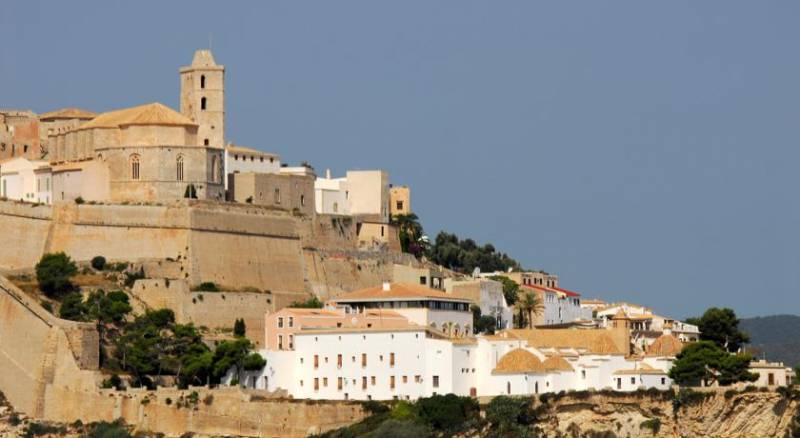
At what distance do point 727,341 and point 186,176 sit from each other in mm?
21822

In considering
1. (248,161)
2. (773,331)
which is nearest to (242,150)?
(248,161)

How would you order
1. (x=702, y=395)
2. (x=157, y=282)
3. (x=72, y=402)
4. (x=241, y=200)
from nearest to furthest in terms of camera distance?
(x=702, y=395) < (x=72, y=402) < (x=157, y=282) < (x=241, y=200)

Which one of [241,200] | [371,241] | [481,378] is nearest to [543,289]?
[371,241]

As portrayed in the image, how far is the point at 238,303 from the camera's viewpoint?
83.2 metres

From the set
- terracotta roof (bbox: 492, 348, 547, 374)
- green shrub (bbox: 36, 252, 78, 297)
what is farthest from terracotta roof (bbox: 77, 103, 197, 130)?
terracotta roof (bbox: 492, 348, 547, 374)

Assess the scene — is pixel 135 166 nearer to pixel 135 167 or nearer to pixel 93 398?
pixel 135 167

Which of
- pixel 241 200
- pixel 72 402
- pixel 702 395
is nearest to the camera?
pixel 702 395

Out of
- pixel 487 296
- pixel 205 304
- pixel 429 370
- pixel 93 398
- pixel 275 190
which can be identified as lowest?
pixel 93 398

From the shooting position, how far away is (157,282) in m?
82.2

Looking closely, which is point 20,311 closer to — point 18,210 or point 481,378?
point 18,210

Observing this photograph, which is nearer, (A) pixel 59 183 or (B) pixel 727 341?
(B) pixel 727 341

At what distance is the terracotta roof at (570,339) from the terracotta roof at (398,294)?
113 inches

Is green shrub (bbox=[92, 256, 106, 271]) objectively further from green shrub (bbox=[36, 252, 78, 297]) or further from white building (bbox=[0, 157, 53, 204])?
white building (bbox=[0, 157, 53, 204])

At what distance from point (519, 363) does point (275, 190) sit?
775 inches
